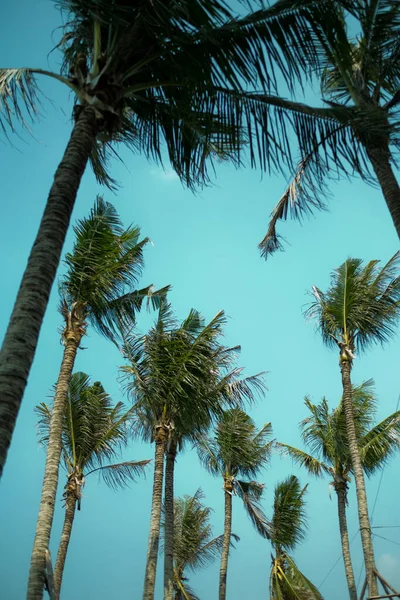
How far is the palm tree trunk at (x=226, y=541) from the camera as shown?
21.0 metres

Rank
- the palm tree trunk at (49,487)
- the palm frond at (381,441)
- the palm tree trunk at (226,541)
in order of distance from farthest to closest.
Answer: the palm tree trunk at (226,541) → the palm frond at (381,441) → the palm tree trunk at (49,487)

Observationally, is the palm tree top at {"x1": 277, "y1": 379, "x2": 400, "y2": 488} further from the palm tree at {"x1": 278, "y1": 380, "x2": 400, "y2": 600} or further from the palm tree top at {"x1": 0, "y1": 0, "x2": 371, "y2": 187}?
the palm tree top at {"x1": 0, "y1": 0, "x2": 371, "y2": 187}

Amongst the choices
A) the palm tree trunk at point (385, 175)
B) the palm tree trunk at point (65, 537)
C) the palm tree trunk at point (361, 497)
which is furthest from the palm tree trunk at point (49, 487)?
the palm tree trunk at point (361, 497)

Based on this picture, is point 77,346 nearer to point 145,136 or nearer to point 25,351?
point 145,136

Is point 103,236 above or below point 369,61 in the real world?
above

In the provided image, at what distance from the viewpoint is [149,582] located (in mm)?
12977

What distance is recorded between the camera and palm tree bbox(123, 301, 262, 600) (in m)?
14.3

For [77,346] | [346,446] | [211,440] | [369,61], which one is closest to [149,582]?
[77,346]

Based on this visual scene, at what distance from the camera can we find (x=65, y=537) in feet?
47.3

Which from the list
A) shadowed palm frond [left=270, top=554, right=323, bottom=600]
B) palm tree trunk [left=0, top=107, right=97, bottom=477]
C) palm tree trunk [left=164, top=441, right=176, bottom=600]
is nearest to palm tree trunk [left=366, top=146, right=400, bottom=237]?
palm tree trunk [left=0, top=107, right=97, bottom=477]

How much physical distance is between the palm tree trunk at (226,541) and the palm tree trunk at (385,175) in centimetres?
1715

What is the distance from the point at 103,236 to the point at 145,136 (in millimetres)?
4787

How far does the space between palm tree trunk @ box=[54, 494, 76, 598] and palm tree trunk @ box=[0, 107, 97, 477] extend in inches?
461

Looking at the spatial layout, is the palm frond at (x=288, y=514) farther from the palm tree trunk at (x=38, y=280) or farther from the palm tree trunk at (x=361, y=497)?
the palm tree trunk at (x=38, y=280)
